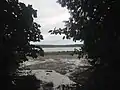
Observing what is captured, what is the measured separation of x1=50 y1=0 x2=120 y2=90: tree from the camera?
6953mm

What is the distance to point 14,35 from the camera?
8336mm

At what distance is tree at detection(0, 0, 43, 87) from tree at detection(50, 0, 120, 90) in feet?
5.89

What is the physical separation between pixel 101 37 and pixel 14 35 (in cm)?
266

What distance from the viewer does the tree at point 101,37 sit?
6.95 m

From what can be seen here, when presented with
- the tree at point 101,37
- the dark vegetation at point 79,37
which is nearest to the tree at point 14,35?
the dark vegetation at point 79,37

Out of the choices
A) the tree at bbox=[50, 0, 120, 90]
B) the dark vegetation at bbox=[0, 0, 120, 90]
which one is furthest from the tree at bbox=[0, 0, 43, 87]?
the tree at bbox=[50, 0, 120, 90]

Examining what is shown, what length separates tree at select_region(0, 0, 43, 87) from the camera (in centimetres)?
807

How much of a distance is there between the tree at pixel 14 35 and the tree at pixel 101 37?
5.89ft

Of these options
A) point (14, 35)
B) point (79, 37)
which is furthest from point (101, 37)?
point (14, 35)

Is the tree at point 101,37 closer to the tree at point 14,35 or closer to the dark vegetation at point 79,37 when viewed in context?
the dark vegetation at point 79,37

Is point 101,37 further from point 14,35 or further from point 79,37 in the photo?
point 14,35

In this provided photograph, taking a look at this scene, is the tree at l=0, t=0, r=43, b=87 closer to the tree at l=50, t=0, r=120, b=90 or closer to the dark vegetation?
the dark vegetation

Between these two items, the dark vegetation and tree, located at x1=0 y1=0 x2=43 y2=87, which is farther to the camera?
tree, located at x1=0 y1=0 x2=43 y2=87

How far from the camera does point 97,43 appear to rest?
7.19m
